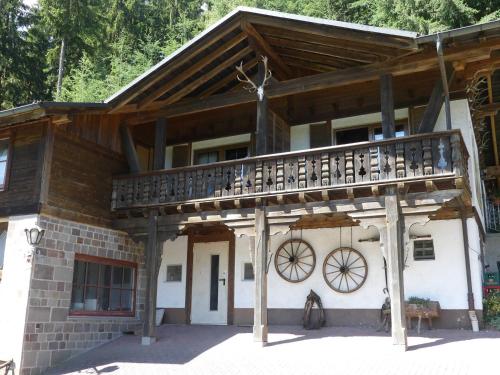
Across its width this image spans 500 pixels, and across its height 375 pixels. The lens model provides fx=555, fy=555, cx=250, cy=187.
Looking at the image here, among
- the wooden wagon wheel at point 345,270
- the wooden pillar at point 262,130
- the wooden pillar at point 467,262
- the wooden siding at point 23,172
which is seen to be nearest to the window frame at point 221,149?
the wooden pillar at point 262,130

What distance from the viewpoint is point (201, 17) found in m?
32.6

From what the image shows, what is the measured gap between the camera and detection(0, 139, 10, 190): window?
13055mm

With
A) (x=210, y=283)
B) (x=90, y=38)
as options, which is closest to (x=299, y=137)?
(x=210, y=283)

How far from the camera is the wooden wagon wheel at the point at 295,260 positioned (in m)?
13.7

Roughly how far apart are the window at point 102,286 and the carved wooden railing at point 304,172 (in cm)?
153

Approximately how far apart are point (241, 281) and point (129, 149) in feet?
14.9

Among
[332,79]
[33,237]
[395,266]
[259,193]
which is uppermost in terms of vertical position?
[332,79]

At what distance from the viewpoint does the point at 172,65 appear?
43.6 feet

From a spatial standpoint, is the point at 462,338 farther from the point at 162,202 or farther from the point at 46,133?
the point at 46,133

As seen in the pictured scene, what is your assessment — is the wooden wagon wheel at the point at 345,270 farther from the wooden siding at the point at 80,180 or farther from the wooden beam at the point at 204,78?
the wooden siding at the point at 80,180

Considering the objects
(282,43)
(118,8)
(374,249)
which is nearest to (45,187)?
(282,43)

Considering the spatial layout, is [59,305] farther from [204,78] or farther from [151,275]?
[204,78]

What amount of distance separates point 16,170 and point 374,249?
8550 millimetres

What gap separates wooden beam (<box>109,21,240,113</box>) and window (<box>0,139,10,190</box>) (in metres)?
2.60
